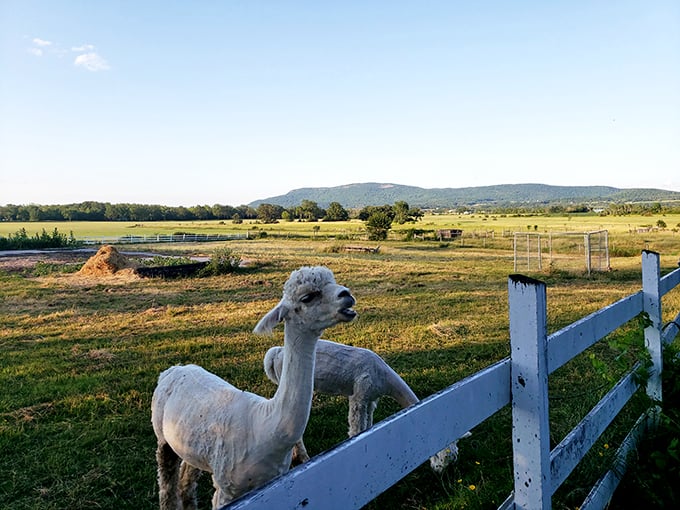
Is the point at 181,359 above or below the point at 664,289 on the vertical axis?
below

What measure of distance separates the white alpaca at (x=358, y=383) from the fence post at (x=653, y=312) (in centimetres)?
175

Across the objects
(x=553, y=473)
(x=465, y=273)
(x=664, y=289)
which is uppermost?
(x=664, y=289)

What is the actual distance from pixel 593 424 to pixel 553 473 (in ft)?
2.85

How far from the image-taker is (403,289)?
16.2 metres

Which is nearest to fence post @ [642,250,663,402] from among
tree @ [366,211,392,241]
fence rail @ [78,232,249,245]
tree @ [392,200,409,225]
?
tree @ [366,211,392,241]

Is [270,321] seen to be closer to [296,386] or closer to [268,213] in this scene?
[296,386]

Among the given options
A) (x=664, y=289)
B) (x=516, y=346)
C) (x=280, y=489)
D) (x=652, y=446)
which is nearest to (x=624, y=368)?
(x=652, y=446)

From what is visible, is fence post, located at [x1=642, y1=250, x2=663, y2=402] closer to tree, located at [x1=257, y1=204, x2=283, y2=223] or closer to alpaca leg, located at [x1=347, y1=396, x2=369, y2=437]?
alpaca leg, located at [x1=347, y1=396, x2=369, y2=437]

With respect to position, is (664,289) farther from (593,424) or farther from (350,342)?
(350,342)

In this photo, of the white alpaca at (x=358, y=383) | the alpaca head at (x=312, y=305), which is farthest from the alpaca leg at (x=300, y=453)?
the alpaca head at (x=312, y=305)

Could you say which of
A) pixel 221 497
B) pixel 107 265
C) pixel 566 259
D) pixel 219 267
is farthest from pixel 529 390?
pixel 566 259

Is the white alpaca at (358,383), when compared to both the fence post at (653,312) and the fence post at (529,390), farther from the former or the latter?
the fence post at (529,390)

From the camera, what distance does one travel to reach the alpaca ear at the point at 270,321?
281cm

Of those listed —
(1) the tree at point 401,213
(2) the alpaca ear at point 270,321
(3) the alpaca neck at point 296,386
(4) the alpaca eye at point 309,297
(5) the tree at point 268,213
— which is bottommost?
(3) the alpaca neck at point 296,386
